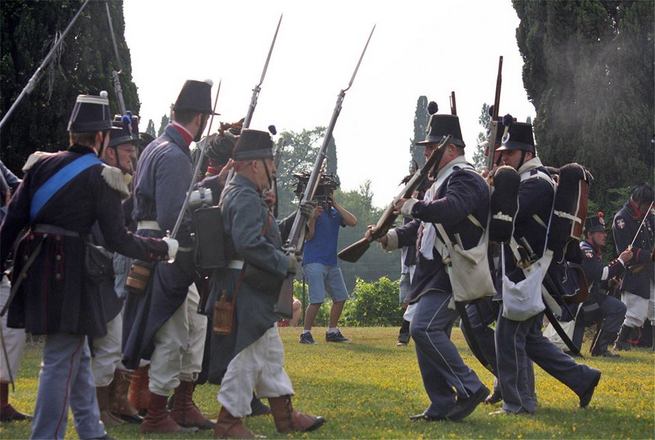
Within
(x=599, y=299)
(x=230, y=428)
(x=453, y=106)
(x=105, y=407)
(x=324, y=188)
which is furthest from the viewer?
(x=599, y=299)

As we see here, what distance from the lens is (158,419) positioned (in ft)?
25.2

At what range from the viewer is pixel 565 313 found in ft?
30.5

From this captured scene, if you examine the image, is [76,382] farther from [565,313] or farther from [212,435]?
[565,313]

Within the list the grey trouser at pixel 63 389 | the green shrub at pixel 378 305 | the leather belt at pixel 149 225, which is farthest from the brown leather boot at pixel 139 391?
the green shrub at pixel 378 305

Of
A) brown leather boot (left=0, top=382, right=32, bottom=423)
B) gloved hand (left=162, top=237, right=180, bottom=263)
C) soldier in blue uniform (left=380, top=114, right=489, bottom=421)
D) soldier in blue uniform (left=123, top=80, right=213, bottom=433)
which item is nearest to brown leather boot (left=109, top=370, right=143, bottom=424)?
soldier in blue uniform (left=123, top=80, right=213, bottom=433)

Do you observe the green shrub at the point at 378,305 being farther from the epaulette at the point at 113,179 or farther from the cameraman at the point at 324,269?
the epaulette at the point at 113,179

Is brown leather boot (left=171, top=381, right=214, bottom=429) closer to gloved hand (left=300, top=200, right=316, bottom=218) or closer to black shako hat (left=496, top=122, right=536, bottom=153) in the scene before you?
gloved hand (left=300, top=200, right=316, bottom=218)

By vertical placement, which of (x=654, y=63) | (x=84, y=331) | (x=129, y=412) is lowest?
(x=129, y=412)

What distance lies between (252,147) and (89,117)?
114cm

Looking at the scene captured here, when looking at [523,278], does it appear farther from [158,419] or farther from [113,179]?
[113,179]

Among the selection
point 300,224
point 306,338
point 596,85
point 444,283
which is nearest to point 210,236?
point 300,224

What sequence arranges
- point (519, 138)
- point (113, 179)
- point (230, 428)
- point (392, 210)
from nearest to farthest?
1. point (113, 179)
2. point (230, 428)
3. point (392, 210)
4. point (519, 138)

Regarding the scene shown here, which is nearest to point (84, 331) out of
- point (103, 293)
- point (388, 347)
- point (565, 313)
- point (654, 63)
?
point (103, 293)

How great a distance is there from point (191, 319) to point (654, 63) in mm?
12819
